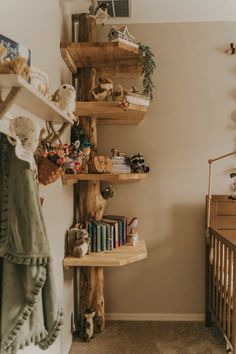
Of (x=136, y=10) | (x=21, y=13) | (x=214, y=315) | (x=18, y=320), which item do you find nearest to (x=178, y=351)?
(x=214, y=315)

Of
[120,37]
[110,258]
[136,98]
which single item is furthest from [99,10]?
[110,258]

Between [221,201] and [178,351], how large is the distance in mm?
1148

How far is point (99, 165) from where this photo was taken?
2385mm

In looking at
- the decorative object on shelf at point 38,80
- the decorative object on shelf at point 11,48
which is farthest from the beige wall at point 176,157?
the decorative object on shelf at point 11,48

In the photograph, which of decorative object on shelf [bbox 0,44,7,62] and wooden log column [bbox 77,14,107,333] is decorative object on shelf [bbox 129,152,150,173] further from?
decorative object on shelf [bbox 0,44,7,62]

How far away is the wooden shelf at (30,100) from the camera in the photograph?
34.5 inches

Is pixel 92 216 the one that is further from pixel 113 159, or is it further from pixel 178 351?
pixel 178 351

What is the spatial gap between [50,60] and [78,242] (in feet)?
3.81

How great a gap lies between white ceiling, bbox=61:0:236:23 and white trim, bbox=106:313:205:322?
2385 mm

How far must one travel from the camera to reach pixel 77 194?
2.67 m

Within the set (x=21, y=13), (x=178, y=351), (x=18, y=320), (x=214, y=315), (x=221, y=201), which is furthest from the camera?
(x=221, y=201)

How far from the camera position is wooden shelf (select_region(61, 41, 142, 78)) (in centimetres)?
219

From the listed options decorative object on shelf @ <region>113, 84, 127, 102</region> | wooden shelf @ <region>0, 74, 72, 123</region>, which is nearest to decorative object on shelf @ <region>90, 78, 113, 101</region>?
decorative object on shelf @ <region>113, 84, 127, 102</region>

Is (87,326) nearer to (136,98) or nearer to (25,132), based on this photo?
(136,98)
